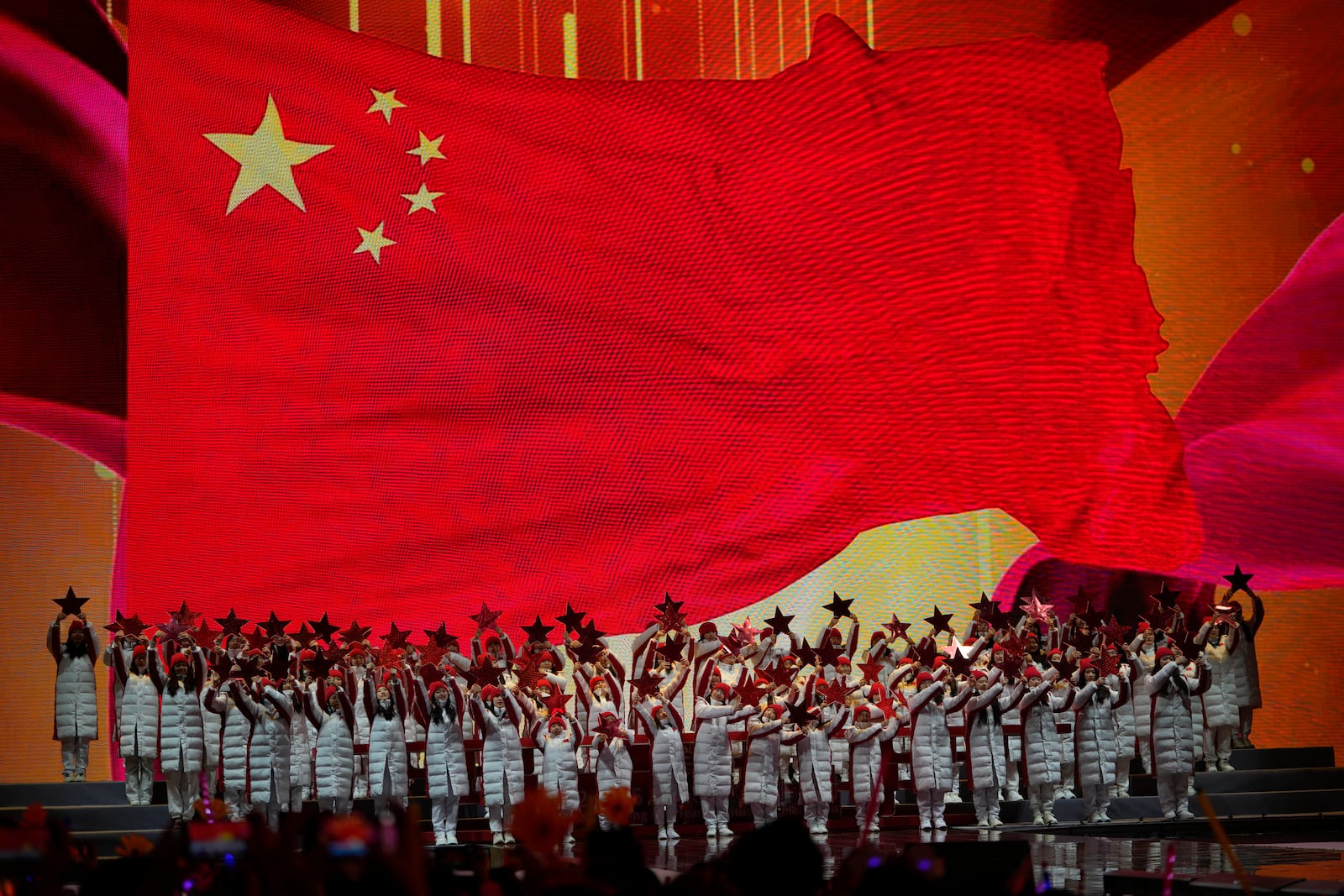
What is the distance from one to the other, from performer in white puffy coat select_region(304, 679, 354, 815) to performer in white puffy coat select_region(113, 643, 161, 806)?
3.97 ft

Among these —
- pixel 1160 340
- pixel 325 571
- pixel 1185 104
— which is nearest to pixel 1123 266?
pixel 1160 340

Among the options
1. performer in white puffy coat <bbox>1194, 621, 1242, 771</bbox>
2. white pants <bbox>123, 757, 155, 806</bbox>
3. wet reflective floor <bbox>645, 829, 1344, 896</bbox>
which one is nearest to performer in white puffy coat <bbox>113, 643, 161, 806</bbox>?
white pants <bbox>123, 757, 155, 806</bbox>

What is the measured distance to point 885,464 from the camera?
16.6 metres

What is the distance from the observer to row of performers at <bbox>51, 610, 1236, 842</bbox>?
38.7 feet

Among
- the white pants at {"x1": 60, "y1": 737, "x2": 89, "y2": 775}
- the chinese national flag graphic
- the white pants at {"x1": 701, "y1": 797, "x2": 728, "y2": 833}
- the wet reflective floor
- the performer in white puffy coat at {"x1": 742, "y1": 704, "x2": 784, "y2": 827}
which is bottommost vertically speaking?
the wet reflective floor

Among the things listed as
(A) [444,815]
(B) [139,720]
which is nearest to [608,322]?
(A) [444,815]

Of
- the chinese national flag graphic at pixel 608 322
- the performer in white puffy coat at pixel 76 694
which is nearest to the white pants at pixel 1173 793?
the chinese national flag graphic at pixel 608 322

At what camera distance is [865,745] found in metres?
12.5

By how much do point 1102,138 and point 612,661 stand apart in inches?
364

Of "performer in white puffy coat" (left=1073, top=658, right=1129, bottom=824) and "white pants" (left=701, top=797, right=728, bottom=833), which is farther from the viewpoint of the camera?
"performer in white puffy coat" (left=1073, top=658, right=1129, bottom=824)

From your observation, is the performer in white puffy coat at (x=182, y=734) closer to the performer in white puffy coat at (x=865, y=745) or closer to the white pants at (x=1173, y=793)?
the performer in white puffy coat at (x=865, y=745)

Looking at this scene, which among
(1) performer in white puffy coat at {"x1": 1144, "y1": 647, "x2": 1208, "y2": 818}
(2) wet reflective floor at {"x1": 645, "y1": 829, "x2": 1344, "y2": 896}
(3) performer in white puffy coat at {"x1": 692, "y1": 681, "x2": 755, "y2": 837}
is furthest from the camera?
(1) performer in white puffy coat at {"x1": 1144, "y1": 647, "x2": 1208, "y2": 818}

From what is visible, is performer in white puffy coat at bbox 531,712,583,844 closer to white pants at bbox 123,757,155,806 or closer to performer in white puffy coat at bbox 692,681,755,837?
performer in white puffy coat at bbox 692,681,755,837

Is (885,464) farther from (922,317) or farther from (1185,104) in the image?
(1185,104)
